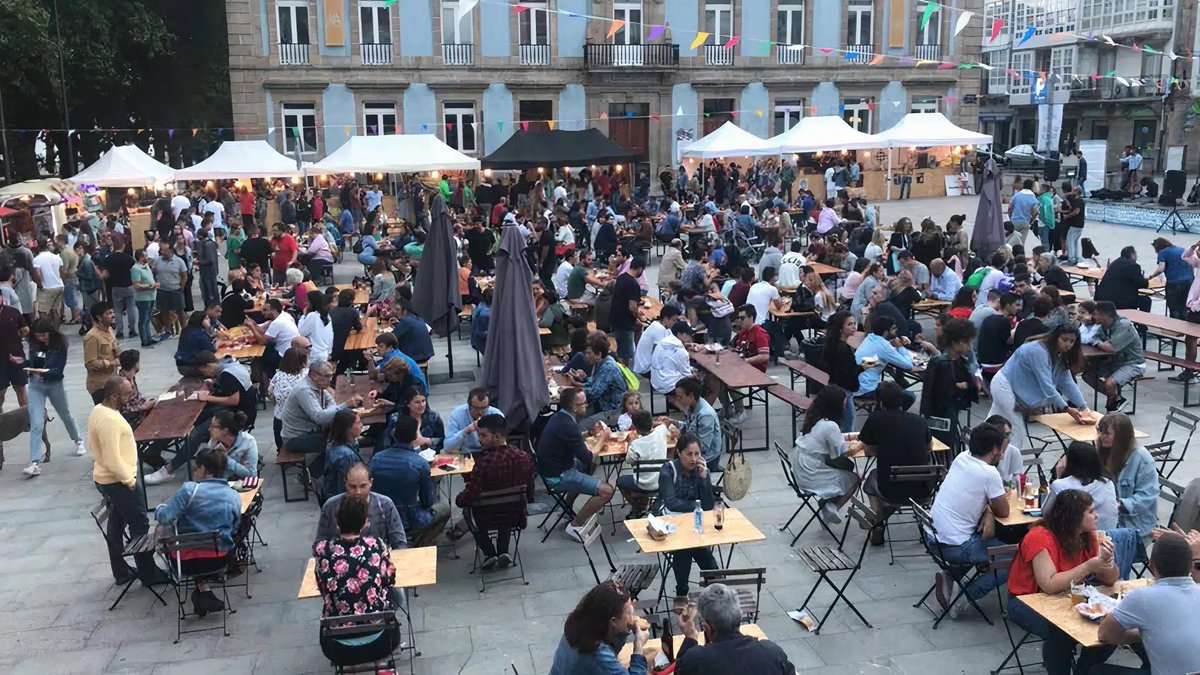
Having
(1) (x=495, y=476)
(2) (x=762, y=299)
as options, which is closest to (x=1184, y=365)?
(2) (x=762, y=299)

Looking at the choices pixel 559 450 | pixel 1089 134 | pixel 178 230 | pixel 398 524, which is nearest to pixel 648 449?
pixel 559 450

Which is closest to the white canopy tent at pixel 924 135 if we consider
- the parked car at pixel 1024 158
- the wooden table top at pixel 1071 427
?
the parked car at pixel 1024 158

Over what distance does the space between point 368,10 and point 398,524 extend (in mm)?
28610

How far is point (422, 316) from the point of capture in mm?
11469

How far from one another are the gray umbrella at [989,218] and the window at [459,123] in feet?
68.1

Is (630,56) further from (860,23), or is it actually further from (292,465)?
(292,465)

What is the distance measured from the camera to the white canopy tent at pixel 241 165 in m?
20.2

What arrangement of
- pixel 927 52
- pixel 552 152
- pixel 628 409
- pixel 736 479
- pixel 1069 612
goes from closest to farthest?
pixel 1069 612
pixel 736 479
pixel 628 409
pixel 552 152
pixel 927 52

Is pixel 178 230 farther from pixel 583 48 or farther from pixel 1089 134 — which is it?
pixel 1089 134

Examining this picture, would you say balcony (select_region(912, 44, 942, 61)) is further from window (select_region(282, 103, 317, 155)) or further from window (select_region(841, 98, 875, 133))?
window (select_region(282, 103, 317, 155))

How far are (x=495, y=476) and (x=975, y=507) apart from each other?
329 centimetres

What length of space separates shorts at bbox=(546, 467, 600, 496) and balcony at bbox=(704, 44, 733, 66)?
95.1 ft

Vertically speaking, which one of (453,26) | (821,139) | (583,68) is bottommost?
(821,139)

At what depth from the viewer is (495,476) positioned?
24.0ft
